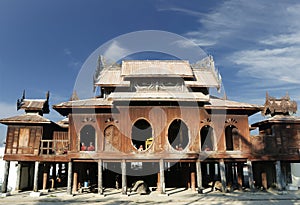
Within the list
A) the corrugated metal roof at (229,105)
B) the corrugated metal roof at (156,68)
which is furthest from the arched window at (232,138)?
the corrugated metal roof at (156,68)

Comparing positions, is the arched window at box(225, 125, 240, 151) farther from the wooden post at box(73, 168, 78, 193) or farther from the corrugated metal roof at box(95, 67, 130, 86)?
the wooden post at box(73, 168, 78, 193)

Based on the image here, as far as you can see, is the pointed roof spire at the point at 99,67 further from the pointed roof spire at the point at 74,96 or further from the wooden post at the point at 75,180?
the wooden post at the point at 75,180

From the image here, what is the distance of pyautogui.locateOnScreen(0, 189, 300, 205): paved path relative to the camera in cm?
1764

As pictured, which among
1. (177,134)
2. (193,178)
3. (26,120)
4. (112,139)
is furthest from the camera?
(177,134)

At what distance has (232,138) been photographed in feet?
74.2

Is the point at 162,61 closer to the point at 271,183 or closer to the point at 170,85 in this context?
the point at 170,85

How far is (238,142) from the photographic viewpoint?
2189 cm

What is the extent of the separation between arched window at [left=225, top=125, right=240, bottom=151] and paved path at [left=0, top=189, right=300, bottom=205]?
3550 mm

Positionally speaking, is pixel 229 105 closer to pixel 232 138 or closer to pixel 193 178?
pixel 232 138

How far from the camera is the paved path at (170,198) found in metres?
17.6

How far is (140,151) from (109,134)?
268 cm

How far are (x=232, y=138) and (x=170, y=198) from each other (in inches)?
290

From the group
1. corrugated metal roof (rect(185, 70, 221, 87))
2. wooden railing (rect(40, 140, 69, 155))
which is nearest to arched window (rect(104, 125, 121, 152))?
wooden railing (rect(40, 140, 69, 155))

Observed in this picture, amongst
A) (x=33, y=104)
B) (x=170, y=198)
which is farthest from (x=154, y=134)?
(x=33, y=104)
